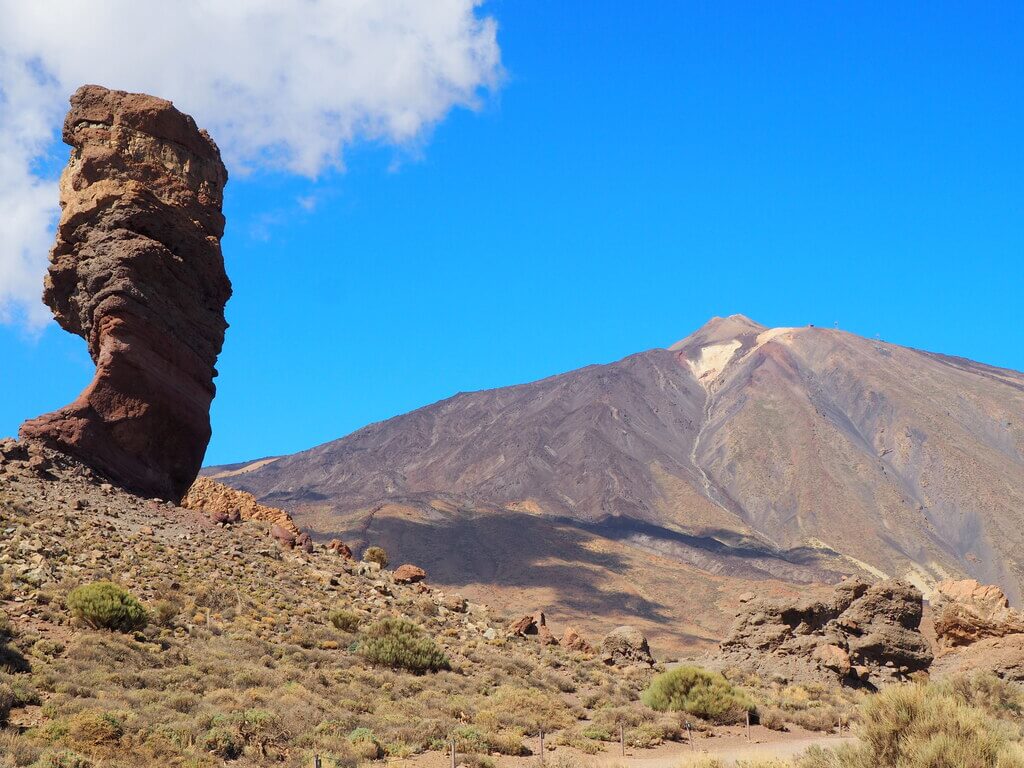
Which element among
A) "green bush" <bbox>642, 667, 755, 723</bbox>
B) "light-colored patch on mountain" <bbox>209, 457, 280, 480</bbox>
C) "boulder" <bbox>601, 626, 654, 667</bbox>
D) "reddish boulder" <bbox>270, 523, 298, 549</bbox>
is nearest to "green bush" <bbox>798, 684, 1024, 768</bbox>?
"green bush" <bbox>642, 667, 755, 723</bbox>

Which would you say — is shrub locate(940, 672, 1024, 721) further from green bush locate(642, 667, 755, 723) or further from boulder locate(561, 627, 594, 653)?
boulder locate(561, 627, 594, 653)

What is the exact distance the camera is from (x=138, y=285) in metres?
27.3

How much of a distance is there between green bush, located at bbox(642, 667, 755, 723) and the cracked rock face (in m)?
15.7

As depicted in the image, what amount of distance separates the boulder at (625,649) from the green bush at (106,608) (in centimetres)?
1549

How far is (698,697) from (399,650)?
7245mm

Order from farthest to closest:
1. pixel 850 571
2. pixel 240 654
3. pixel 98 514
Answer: pixel 850 571, pixel 98 514, pixel 240 654

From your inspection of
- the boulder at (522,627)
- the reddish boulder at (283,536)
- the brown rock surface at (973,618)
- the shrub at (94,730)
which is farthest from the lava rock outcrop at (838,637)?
the shrub at (94,730)

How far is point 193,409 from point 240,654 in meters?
10.7

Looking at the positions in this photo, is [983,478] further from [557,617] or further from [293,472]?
[293,472]

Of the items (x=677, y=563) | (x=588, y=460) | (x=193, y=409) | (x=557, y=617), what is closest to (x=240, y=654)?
(x=193, y=409)

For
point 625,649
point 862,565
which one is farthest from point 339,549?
point 862,565

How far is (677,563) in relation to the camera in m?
101

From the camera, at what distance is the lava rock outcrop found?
28094mm

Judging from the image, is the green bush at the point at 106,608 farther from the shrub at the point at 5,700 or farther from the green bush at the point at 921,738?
the green bush at the point at 921,738
